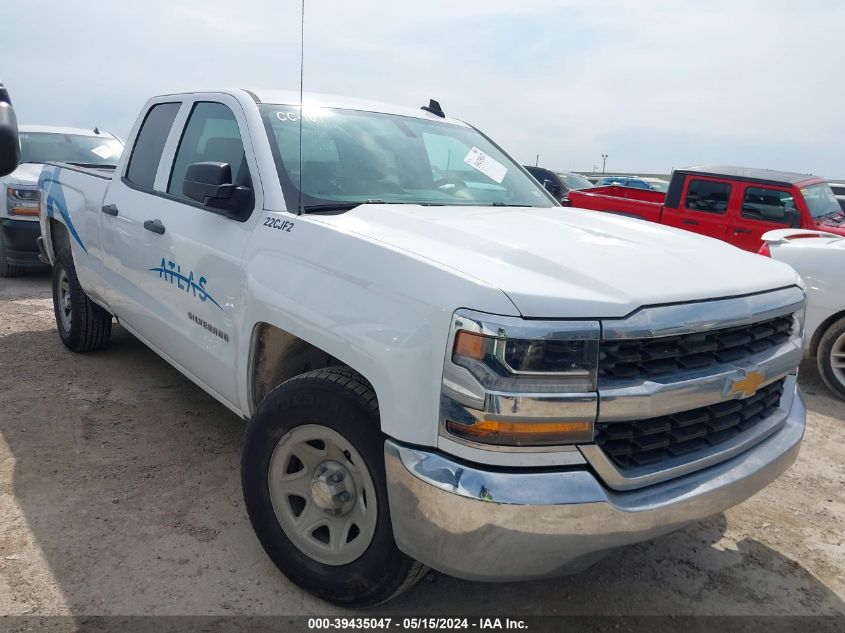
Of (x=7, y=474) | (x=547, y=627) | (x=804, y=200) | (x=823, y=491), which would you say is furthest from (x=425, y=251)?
(x=804, y=200)

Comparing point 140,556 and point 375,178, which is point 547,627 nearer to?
point 140,556

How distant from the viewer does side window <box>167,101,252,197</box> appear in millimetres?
3131

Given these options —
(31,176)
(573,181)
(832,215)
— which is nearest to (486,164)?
(832,215)

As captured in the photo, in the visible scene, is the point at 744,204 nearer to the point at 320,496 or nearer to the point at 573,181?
the point at 320,496

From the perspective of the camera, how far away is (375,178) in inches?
122

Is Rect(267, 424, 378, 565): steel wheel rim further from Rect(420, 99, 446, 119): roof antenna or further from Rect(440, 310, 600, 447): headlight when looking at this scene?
Rect(420, 99, 446, 119): roof antenna

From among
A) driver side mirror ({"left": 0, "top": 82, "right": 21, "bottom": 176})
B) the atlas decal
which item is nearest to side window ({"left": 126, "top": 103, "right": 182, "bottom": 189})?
the atlas decal

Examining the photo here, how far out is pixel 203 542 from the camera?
2.87 metres

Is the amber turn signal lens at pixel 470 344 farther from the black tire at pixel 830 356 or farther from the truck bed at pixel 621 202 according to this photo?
the truck bed at pixel 621 202

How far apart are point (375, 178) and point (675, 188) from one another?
6.55m

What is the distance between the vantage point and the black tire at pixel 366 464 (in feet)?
7.09

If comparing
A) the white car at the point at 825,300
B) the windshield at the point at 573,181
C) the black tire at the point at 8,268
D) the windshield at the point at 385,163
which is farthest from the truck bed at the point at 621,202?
the black tire at the point at 8,268

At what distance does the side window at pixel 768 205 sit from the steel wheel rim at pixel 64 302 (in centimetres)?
710

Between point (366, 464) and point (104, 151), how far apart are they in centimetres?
834
